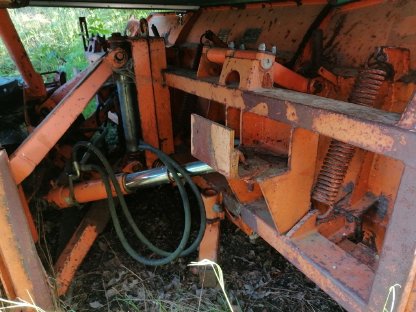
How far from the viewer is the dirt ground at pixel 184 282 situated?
1909 millimetres

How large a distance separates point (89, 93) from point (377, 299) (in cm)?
155

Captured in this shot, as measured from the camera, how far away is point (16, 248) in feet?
4.85

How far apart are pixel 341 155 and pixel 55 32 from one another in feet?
26.4

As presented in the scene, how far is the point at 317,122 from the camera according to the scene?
98 centimetres

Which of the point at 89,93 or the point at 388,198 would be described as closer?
the point at 388,198

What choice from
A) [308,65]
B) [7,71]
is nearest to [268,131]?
[308,65]

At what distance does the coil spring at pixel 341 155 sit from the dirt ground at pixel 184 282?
0.76m

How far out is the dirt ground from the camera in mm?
1909

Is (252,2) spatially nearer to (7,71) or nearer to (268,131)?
(268,131)

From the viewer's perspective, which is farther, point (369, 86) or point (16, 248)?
point (16, 248)

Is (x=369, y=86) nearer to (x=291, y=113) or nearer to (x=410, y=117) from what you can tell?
(x=291, y=113)

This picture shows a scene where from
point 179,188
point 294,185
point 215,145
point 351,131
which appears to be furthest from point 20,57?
point 351,131

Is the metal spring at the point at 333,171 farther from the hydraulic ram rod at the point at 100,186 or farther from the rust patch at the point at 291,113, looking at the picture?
the hydraulic ram rod at the point at 100,186

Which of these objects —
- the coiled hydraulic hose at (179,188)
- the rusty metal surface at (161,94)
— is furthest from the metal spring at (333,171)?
the rusty metal surface at (161,94)
